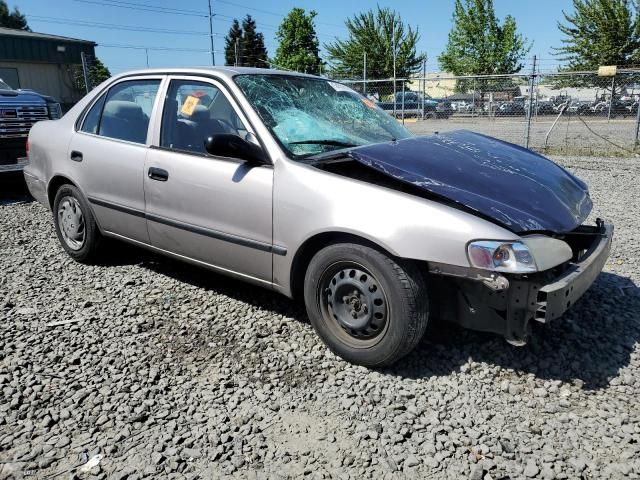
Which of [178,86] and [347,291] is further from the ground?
[178,86]

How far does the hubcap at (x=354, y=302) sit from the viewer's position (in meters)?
2.89

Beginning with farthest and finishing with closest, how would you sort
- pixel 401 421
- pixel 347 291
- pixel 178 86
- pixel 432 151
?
1. pixel 178 86
2. pixel 432 151
3. pixel 347 291
4. pixel 401 421

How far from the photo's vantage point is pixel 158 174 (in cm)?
376

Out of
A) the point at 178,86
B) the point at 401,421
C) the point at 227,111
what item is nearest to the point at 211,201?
the point at 227,111

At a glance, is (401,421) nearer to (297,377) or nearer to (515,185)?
(297,377)

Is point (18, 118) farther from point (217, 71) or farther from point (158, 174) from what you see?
point (217, 71)

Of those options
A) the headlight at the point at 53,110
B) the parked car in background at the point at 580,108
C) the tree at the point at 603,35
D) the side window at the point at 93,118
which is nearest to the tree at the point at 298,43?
the tree at the point at 603,35

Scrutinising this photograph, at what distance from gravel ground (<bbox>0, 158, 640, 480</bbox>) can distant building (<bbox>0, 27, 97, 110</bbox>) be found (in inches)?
1142

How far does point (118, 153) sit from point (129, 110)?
1.30 ft

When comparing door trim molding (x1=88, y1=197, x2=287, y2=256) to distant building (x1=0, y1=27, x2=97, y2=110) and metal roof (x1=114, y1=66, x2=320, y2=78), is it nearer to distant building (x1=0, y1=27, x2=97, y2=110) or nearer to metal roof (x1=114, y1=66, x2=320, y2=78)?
metal roof (x1=114, y1=66, x2=320, y2=78)

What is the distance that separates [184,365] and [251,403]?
1.92ft

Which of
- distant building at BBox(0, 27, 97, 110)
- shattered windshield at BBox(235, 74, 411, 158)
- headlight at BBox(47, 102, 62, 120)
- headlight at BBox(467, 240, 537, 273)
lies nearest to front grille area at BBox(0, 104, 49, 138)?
headlight at BBox(47, 102, 62, 120)

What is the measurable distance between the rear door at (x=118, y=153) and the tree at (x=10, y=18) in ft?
236

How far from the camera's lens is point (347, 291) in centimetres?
300
